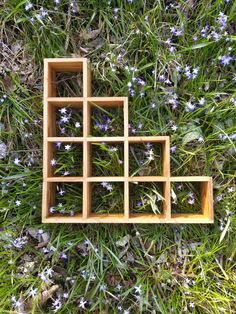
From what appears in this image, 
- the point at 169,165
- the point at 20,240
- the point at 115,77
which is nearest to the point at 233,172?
the point at 169,165

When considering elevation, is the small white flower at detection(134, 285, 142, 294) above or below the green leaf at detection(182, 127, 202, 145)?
below

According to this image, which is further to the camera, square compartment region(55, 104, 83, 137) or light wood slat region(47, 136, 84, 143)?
square compartment region(55, 104, 83, 137)

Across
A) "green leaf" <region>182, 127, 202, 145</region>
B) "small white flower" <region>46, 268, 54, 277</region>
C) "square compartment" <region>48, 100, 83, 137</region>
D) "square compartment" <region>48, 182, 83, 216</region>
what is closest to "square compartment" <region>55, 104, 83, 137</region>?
Answer: "square compartment" <region>48, 100, 83, 137</region>

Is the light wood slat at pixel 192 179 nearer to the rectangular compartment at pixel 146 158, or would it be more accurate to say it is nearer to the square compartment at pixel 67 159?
the rectangular compartment at pixel 146 158

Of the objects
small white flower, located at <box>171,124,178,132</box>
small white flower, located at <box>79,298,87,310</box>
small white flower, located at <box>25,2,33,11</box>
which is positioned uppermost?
small white flower, located at <box>25,2,33,11</box>

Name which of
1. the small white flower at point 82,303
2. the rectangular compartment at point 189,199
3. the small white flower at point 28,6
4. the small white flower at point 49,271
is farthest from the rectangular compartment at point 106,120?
the small white flower at point 82,303

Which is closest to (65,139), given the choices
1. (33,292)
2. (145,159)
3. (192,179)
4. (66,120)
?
(66,120)

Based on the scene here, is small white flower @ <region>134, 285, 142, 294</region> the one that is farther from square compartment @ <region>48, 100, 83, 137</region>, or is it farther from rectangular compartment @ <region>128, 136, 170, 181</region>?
square compartment @ <region>48, 100, 83, 137</region>
